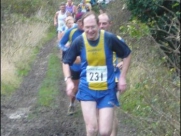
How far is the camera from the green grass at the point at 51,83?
11625 mm

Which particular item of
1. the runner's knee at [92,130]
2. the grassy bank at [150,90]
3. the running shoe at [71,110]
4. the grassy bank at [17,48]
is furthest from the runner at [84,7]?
the runner's knee at [92,130]

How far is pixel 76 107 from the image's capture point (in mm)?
11062

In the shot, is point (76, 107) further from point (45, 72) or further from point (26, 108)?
point (45, 72)

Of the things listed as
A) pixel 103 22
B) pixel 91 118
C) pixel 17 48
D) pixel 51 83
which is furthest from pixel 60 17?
pixel 91 118

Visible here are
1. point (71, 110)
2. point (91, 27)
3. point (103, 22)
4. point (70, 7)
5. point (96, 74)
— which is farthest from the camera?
point (70, 7)

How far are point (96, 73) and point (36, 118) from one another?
3295mm

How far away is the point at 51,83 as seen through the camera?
1327 cm

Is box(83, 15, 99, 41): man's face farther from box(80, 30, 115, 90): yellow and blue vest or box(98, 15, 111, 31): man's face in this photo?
box(98, 15, 111, 31): man's face

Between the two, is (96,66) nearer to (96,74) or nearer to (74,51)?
(96,74)

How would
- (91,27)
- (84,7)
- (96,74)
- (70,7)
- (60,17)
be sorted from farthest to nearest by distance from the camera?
(60,17), (70,7), (84,7), (96,74), (91,27)

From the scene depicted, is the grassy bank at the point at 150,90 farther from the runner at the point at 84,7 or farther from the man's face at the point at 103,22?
the runner at the point at 84,7

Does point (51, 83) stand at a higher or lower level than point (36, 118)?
lower

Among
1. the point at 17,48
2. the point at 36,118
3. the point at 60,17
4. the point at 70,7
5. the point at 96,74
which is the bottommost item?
the point at 36,118

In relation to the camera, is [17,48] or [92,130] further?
[17,48]
